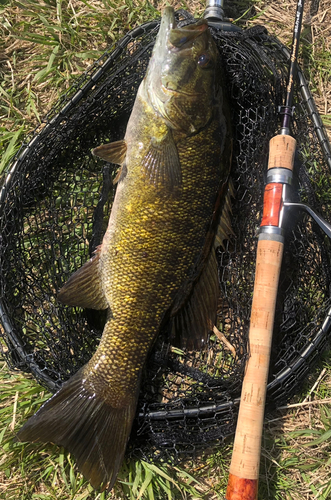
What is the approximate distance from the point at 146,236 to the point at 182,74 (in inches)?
35.2

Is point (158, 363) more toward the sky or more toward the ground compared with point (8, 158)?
more toward the ground

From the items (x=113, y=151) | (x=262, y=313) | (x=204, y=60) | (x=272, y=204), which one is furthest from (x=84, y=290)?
(x=204, y=60)

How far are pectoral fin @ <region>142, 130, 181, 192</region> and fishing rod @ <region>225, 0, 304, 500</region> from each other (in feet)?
1.74

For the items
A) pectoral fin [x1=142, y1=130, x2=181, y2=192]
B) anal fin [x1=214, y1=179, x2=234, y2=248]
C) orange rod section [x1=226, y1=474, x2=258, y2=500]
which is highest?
pectoral fin [x1=142, y1=130, x2=181, y2=192]

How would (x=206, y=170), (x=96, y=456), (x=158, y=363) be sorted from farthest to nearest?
1. (x=158, y=363)
2. (x=206, y=170)
3. (x=96, y=456)

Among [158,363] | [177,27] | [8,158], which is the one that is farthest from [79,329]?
[177,27]

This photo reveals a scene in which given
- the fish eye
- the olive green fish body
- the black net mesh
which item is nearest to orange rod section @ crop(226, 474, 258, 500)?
the black net mesh

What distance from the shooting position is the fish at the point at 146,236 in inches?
82.7

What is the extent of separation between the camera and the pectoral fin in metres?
2.14

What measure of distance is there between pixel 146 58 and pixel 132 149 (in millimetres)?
669

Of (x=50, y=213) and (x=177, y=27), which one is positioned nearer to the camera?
(x=177, y=27)

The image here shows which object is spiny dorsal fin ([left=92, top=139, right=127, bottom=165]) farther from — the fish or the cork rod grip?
the cork rod grip

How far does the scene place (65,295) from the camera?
7.36ft

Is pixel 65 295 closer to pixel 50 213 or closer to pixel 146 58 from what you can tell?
pixel 50 213
